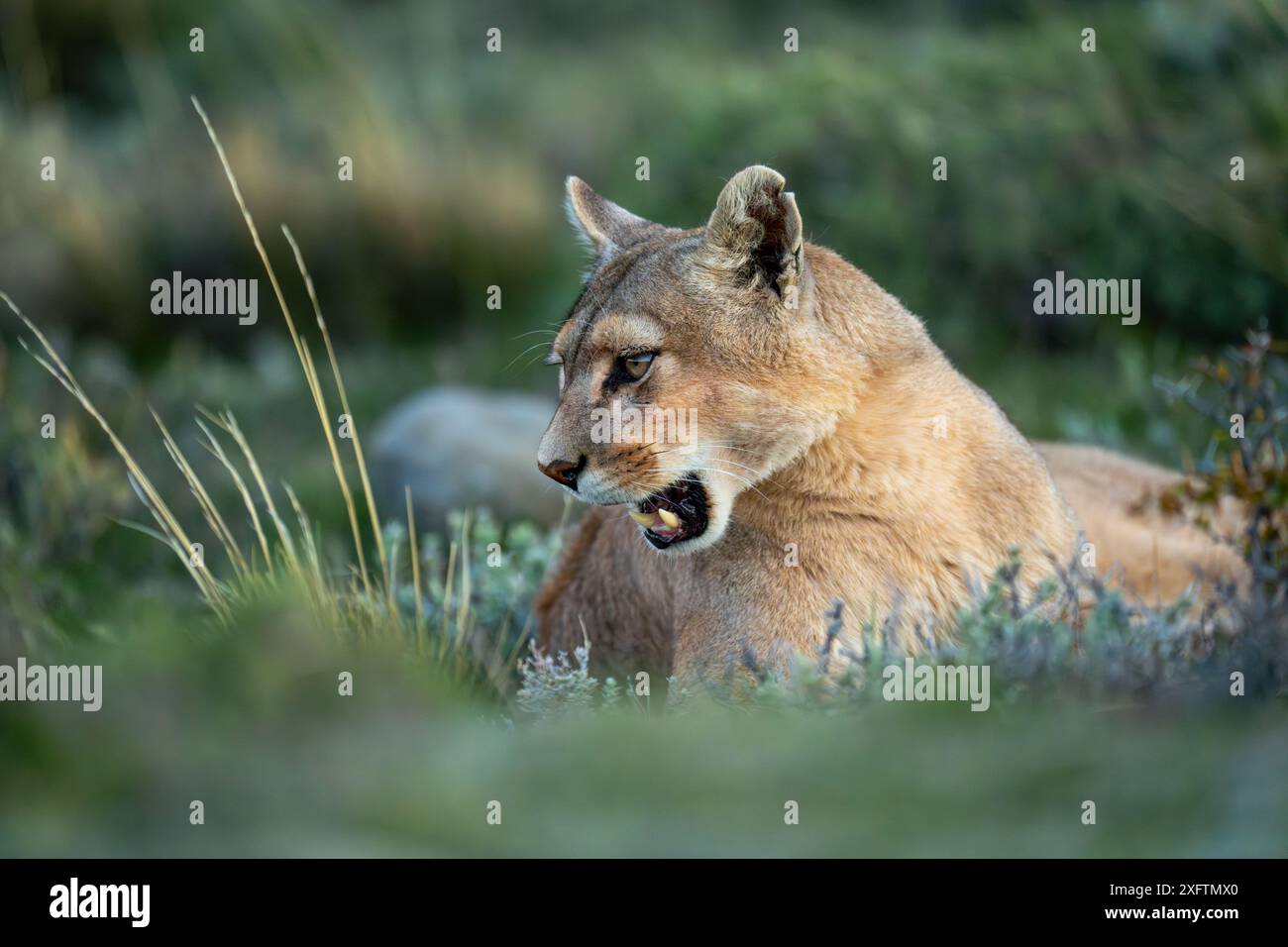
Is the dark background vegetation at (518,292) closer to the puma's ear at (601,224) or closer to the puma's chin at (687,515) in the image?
the puma's chin at (687,515)

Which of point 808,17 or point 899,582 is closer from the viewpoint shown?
point 899,582

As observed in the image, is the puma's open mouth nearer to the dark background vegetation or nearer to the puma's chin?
the puma's chin

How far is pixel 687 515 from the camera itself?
16.3 ft

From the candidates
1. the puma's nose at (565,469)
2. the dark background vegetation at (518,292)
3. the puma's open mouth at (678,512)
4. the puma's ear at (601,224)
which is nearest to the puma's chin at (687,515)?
the puma's open mouth at (678,512)

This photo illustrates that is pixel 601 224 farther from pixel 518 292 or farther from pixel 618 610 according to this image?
pixel 518 292

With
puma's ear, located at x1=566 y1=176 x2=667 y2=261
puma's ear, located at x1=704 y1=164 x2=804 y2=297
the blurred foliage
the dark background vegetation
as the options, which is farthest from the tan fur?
the blurred foliage

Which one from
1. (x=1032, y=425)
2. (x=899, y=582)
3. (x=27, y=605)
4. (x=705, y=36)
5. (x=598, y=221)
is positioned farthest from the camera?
(x=705, y=36)

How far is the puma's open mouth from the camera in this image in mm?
4938

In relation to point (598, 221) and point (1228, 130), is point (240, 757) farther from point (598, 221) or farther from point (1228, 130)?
point (1228, 130)

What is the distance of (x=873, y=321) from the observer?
5.08 m

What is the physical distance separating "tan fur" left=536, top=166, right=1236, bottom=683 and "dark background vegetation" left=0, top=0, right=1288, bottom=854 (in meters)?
0.91

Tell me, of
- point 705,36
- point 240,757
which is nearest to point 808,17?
point 705,36

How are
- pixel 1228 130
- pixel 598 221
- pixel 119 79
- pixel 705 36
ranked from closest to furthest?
pixel 598 221 → pixel 1228 130 → pixel 119 79 → pixel 705 36

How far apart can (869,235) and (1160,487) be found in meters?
4.67
